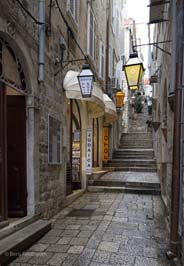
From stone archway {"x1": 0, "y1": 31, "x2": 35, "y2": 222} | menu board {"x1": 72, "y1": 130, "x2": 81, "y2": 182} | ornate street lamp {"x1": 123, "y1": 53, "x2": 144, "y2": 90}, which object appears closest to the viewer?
stone archway {"x1": 0, "y1": 31, "x2": 35, "y2": 222}

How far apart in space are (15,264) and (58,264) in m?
0.56

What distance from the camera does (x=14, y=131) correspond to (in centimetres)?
507

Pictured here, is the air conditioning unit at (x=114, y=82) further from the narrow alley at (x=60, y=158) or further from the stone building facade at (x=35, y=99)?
the stone building facade at (x=35, y=99)

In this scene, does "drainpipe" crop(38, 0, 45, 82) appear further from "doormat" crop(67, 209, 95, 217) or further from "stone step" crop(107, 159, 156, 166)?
"stone step" crop(107, 159, 156, 166)

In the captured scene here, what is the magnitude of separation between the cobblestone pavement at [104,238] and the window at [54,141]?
1.29 metres

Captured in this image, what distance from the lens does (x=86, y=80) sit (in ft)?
20.5

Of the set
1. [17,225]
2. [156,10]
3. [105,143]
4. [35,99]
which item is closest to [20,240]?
[17,225]

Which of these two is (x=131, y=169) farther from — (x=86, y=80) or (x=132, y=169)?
(x=86, y=80)

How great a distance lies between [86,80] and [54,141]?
59.9 inches

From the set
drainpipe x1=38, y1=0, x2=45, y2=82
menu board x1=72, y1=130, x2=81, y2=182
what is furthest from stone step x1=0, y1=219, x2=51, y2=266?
menu board x1=72, y1=130, x2=81, y2=182

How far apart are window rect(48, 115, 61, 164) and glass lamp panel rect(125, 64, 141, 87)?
1.94 meters

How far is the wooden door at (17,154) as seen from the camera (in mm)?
5016

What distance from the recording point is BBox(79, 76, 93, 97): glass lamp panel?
6.22 meters

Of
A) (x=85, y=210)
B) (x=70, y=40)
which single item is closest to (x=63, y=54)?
(x=70, y=40)
